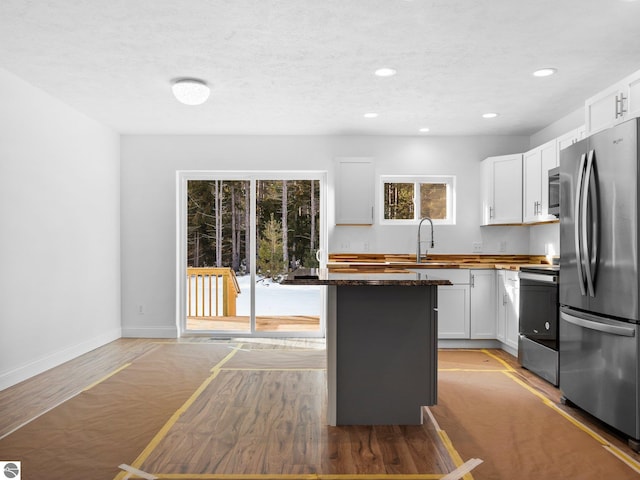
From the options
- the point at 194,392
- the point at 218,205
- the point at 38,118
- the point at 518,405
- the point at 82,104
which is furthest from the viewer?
the point at 218,205

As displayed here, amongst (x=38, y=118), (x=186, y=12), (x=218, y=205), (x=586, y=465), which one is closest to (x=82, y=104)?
(x=38, y=118)

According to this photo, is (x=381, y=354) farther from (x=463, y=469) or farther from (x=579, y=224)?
(x=579, y=224)

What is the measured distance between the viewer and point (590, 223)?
3.00m

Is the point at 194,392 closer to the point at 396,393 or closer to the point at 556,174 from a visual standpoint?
the point at 396,393

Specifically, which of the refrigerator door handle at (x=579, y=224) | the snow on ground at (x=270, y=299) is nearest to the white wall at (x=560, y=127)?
the refrigerator door handle at (x=579, y=224)

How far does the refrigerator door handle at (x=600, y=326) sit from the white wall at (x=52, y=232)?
432 centimetres

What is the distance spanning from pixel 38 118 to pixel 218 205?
7.54 ft

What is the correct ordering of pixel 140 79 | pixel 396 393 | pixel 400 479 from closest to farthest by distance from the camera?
pixel 400 479 → pixel 396 393 → pixel 140 79

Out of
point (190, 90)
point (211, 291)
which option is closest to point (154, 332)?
point (211, 291)

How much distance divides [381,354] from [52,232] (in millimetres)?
3362

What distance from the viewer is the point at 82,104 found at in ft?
15.2

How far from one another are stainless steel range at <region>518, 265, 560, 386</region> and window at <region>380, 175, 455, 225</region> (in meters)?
1.80

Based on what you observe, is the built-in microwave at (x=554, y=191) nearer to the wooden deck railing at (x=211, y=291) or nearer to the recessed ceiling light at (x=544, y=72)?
the recessed ceiling light at (x=544, y=72)

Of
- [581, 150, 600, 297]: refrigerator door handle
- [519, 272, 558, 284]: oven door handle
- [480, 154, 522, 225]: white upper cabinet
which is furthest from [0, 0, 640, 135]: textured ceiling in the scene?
[519, 272, 558, 284]: oven door handle
